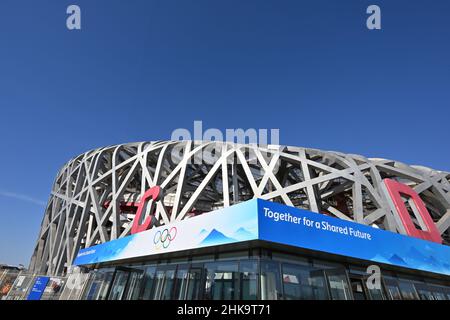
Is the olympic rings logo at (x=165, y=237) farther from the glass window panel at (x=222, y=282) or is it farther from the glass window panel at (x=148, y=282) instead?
the glass window panel at (x=222, y=282)

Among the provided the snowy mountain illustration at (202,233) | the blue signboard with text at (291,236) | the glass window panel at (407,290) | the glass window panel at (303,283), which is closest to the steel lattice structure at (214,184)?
the blue signboard with text at (291,236)

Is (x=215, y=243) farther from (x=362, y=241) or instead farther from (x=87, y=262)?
(x=87, y=262)

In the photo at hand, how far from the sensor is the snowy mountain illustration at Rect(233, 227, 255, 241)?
9369 millimetres

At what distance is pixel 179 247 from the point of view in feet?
39.1

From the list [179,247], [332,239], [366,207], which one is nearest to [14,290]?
[179,247]

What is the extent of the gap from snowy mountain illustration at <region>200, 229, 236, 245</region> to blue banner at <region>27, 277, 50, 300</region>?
12269mm

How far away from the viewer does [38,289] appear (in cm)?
1683

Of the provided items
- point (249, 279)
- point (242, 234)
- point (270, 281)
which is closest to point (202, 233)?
point (242, 234)

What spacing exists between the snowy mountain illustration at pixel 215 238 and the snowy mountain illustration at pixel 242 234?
252 mm

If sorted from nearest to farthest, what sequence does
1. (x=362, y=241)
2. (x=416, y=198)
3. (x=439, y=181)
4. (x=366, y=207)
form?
(x=362, y=241)
(x=416, y=198)
(x=439, y=181)
(x=366, y=207)

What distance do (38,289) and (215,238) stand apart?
43.4 ft

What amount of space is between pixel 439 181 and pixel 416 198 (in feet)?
36.9

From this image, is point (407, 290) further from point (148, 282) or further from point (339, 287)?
point (148, 282)

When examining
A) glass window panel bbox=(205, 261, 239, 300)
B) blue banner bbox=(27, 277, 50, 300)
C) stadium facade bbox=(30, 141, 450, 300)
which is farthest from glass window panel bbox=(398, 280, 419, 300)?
blue banner bbox=(27, 277, 50, 300)
